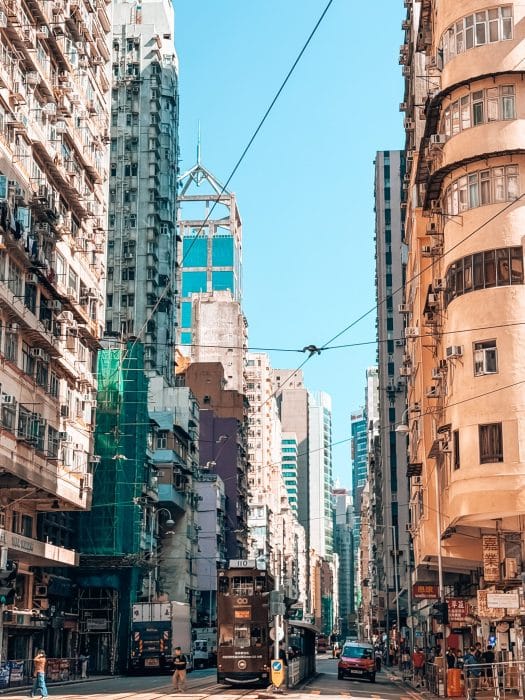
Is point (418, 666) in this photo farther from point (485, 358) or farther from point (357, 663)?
point (485, 358)

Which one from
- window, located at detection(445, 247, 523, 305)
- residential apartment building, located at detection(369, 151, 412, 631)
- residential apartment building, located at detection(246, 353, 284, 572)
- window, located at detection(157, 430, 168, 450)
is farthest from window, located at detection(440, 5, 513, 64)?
residential apartment building, located at detection(246, 353, 284, 572)

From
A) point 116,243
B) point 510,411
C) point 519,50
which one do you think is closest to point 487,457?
point 510,411

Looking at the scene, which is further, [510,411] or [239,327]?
[239,327]

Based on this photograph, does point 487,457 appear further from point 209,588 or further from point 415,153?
point 209,588

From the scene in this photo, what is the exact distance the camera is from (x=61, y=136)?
50.5 meters

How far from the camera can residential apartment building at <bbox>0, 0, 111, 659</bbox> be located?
4334cm

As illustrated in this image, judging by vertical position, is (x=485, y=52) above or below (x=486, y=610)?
above

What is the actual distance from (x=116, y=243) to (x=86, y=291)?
5018cm

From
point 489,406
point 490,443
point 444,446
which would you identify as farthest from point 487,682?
point 489,406

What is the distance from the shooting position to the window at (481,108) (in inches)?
1469

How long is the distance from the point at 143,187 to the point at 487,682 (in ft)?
251

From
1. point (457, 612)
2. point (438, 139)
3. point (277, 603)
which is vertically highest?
point (438, 139)

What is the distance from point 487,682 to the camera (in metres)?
36.8

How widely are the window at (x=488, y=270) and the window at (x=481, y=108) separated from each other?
4.46 meters
